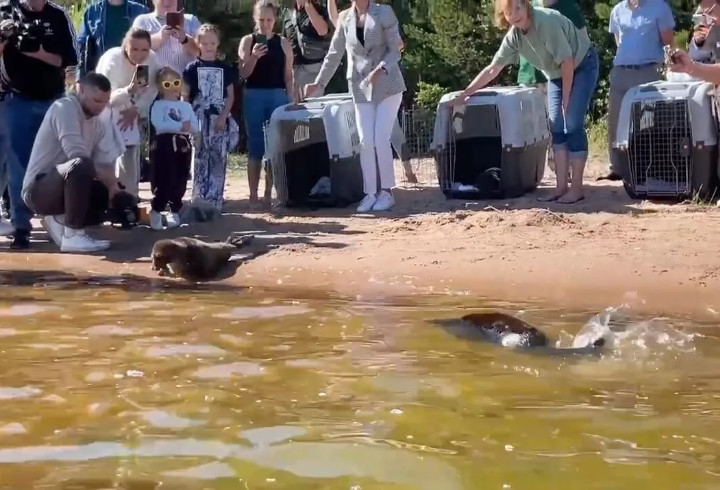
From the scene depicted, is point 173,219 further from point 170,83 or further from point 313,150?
point 313,150

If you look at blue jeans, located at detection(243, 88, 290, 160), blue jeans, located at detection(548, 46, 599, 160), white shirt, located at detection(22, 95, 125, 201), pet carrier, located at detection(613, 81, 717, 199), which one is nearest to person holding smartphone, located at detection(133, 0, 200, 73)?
blue jeans, located at detection(243, 88, 290, 160)

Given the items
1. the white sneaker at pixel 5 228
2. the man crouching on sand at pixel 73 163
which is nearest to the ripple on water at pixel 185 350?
the man crouching on sand at pixel 73 163

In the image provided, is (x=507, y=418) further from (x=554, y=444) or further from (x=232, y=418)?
(x=232, y=418)

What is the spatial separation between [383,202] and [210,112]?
4.94 feet

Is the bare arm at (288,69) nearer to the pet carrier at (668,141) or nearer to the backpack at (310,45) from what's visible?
the backpack at (310,45)

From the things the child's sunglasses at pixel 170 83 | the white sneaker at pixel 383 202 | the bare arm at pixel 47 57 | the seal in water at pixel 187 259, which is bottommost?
the seal in water at pixel 187 259

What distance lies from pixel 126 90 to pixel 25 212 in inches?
43.6

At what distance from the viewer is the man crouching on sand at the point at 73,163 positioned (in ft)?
24.3

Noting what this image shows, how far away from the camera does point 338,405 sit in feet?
12.4

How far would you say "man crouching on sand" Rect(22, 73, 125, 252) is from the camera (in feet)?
24.3

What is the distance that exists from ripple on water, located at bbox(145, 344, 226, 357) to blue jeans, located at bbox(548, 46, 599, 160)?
4.61 m

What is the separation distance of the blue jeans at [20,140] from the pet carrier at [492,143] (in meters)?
3.15

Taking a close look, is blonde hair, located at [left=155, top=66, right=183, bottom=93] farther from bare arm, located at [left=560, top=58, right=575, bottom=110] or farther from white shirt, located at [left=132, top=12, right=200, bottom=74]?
bare arm, located at [left=560, top=58, right=575, bottom=110]

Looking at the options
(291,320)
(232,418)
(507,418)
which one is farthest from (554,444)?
(291,320)
